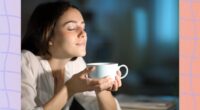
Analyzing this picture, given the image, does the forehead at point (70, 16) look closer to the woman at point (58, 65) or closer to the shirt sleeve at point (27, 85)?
the woman at point (58, 65)

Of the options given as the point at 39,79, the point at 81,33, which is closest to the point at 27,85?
the point at 39,79

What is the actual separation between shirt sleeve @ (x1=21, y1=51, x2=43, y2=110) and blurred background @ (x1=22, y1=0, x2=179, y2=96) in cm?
6

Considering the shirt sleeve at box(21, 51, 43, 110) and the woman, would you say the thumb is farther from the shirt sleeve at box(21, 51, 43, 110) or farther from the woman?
the shirt sleeve at box(21, 51, 43, 110)

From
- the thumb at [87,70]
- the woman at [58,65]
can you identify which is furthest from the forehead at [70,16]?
the thumb at [87,70]

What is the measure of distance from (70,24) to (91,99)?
0.54 feet

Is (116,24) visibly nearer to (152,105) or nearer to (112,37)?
(112,37)

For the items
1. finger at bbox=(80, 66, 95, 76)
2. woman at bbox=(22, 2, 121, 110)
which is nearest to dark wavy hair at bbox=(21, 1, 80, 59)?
woman at bbox=(22, 2, 121, 110)

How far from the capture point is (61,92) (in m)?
0.62

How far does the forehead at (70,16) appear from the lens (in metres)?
0.65

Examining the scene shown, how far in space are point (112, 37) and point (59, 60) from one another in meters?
0.12

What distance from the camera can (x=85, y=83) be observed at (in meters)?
0.61
